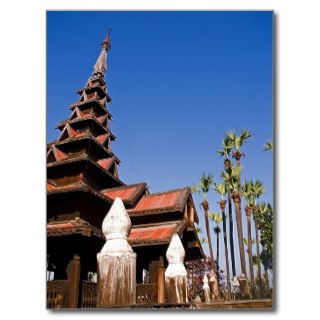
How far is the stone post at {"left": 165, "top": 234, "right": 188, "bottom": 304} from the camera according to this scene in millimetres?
3594

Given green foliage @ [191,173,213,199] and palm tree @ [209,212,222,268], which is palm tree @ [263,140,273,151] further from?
palm tree @ [209,212,222,268]

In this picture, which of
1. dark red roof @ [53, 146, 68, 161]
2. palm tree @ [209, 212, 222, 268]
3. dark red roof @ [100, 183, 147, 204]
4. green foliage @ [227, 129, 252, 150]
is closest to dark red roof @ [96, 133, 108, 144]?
dark red roof @ [53, 146, 68, 161]

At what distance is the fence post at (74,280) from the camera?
5.13m

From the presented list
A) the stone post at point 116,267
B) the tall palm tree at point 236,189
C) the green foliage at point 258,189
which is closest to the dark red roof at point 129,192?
the tall palm tree at point 236,189

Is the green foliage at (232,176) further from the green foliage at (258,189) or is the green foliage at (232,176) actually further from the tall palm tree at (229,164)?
the green foliage at (258,189)

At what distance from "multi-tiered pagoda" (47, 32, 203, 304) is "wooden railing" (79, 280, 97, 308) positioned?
19.2 inches

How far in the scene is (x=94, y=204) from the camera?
6.98 m

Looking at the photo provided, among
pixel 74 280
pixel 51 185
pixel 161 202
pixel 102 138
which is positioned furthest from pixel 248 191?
pixel 102 138

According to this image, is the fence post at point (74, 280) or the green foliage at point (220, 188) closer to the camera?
the green foliage at point (220, 188)

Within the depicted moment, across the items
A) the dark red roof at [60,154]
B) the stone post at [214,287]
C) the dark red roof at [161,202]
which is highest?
the dark red roof at [60,154]

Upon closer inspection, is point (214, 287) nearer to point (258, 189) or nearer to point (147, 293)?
point (147, 293)

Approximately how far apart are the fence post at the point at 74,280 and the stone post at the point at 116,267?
3421 millimetres

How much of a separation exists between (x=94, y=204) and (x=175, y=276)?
364 cm
